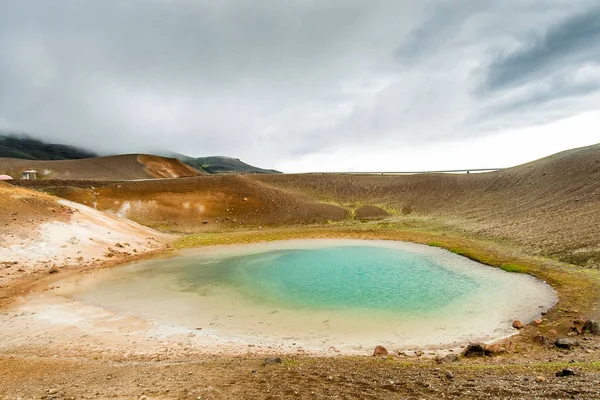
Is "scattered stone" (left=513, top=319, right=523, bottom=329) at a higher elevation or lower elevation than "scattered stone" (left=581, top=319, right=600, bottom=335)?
lower

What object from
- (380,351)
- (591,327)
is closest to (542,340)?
(591,327)

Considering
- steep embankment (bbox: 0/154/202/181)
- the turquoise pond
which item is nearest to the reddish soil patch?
the turquoise pond

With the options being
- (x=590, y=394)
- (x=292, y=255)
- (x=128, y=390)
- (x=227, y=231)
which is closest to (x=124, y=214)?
(x=227, y=231)

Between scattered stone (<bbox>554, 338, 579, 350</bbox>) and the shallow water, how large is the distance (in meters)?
1.92

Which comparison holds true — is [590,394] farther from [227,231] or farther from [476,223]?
[227,231]

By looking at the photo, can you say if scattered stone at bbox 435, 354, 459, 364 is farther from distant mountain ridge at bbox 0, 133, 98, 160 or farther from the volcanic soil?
distant mountain ridge at bbox 0, 133, 98, 160

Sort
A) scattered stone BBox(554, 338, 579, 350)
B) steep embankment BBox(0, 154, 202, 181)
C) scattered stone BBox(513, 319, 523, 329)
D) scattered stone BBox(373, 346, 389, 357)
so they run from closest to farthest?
scattered stone BBox(554, 338, 579, 350) < scattered stone BBox(373, 346, 389, 357) < scattered stone BBox(513, 319, 523, 329) < steep embankment BBox(0, 154, 202, 181)

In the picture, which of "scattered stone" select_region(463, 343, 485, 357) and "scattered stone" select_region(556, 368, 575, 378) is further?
"scattered stone" select_region(463, 343, 485, 357)

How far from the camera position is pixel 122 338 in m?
13.1

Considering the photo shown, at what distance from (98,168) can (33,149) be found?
124479 mm

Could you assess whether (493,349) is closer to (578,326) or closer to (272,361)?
(578,326)

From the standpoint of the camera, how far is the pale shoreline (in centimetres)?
1190

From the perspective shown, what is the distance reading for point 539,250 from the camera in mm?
24875

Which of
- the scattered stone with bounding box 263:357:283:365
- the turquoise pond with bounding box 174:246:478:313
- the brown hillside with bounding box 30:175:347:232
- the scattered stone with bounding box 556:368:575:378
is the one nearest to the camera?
the scattered stone with bounding box 556:368:575:378
